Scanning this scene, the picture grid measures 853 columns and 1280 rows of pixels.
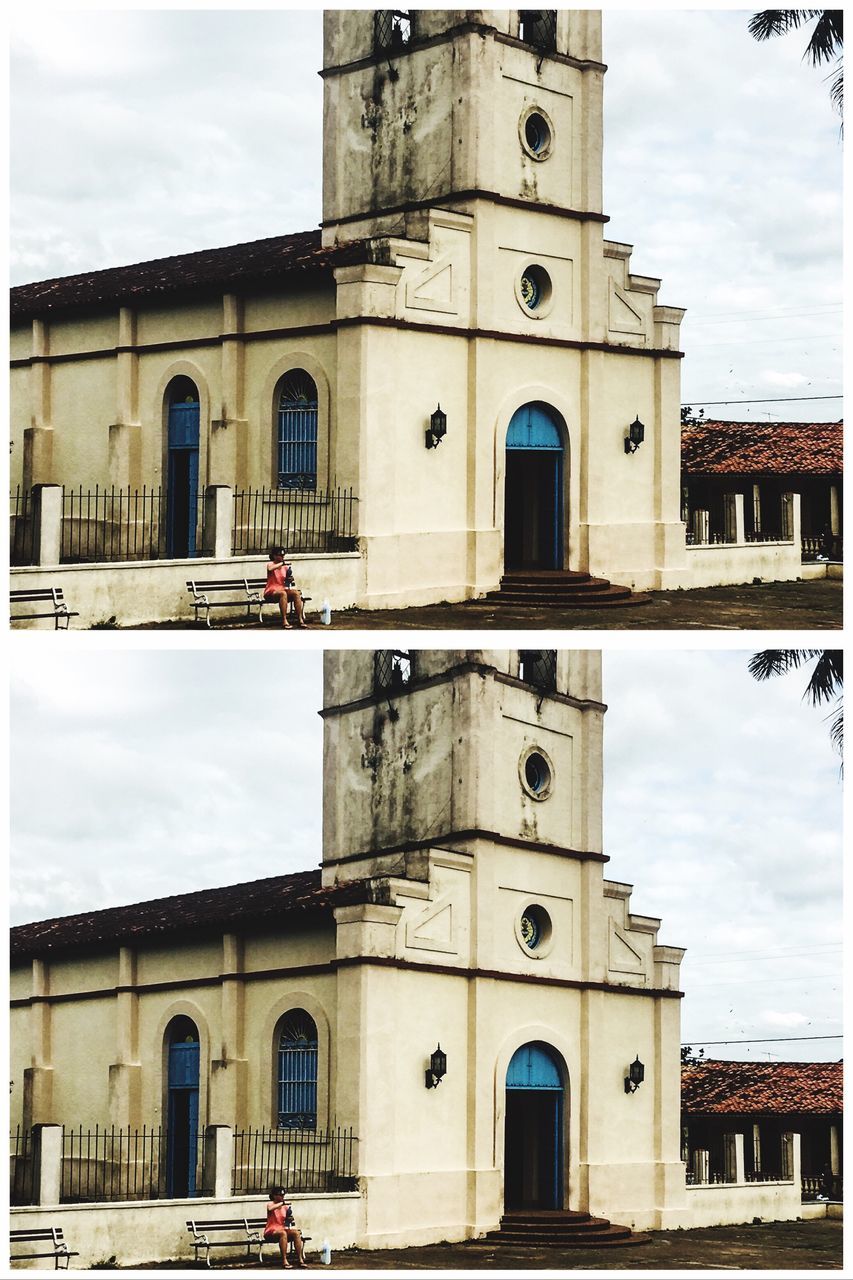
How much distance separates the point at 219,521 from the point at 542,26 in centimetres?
894

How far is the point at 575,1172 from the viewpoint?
2805 centimetres

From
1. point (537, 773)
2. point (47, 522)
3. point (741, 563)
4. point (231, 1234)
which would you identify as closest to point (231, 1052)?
point (231, 1234)

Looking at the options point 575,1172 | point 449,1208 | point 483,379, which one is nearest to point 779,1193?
point 575,1172

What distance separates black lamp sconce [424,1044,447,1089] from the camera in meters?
26.2

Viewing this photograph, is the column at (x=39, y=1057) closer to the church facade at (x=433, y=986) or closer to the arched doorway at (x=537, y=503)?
the church facade at (x=433, y=986)

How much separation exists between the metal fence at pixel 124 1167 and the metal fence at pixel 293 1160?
1.18 m

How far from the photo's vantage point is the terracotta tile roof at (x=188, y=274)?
99.7 feet

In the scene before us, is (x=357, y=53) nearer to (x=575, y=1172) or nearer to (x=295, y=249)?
(x=295, y=249)

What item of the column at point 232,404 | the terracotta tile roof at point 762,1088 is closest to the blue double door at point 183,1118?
the column at point 232,404

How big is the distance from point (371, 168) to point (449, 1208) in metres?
14.6

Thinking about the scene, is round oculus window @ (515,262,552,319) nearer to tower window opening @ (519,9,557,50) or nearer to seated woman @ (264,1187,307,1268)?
tower window opening @ (519,9,557,50)

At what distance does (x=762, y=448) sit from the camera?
49.5 metres

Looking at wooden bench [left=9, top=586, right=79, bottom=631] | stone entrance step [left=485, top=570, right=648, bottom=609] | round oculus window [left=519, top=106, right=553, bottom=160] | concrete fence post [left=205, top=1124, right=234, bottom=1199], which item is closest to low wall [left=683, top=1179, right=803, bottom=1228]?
concrete fence post [left=205, top=1124, right=234, bottom=1199]

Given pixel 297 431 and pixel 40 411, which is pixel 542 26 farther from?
pixel 40 411
